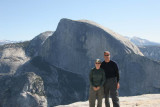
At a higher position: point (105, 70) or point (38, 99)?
point (105, 70)

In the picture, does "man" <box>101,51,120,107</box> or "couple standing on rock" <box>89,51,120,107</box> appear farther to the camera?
"man" <box>101,51,120,107</box>

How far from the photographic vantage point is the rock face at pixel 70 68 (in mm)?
129750

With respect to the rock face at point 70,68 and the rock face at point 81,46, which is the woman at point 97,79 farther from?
the rock face at point 81,46

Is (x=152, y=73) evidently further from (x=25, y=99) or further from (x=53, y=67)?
(x=25, y=99)

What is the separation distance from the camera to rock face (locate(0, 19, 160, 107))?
426 feet

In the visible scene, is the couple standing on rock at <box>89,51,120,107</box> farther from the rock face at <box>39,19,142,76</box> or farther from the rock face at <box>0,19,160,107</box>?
the rock face at <box>39,19,142,76</box>

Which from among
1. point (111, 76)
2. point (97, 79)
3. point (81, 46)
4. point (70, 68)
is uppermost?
point (111, 76)

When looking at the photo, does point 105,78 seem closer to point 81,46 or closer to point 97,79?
point 97,79

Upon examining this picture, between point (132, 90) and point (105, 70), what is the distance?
130 meters

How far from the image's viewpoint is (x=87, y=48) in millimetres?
159750

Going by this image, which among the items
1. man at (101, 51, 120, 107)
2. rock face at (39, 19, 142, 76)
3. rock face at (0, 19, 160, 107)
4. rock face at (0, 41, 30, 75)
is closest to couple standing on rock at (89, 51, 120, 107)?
man at (101, 51, 120, 107)

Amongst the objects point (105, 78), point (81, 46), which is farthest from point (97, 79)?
point (81, 46)

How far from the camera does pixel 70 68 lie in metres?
161

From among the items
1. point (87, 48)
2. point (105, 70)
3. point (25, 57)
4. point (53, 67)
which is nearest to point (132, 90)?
point (87, 48)
